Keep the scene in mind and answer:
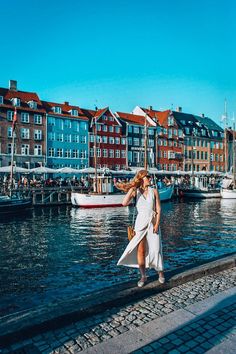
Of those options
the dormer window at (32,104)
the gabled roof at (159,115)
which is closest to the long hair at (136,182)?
the dormer window at (32,104)

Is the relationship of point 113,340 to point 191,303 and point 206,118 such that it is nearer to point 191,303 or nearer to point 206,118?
point 191,303

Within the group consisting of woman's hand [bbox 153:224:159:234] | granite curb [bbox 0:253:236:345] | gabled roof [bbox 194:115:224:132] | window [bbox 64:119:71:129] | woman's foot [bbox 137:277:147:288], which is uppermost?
gabled roof [bbox 194:115:224:132]

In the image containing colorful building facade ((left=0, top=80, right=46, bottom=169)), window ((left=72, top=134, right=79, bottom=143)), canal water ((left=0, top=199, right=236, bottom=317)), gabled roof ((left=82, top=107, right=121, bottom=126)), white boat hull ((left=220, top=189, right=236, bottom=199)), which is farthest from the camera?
gabled roof ((left=82, top=107, right=121, bottom=126))

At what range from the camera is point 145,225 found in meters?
5.64

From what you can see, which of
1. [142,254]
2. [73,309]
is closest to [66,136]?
[142,254]

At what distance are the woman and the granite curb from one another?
11.2 inches

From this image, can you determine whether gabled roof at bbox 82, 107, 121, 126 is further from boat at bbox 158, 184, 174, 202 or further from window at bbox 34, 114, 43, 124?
boat at bbox 158, 184, 174, 202

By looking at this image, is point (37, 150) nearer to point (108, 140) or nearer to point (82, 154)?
point (82, 154)

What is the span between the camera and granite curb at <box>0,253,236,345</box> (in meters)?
4.12

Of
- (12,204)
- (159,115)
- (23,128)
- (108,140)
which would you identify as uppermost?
(159,115)

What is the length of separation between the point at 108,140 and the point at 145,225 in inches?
2274

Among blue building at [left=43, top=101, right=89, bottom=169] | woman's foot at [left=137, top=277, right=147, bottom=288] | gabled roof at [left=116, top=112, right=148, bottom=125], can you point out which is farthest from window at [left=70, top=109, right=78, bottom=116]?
woman's foot at [left=137, top=277, right=147, bottom=288]

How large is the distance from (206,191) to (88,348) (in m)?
44.4

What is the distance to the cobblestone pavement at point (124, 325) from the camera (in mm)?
3891
